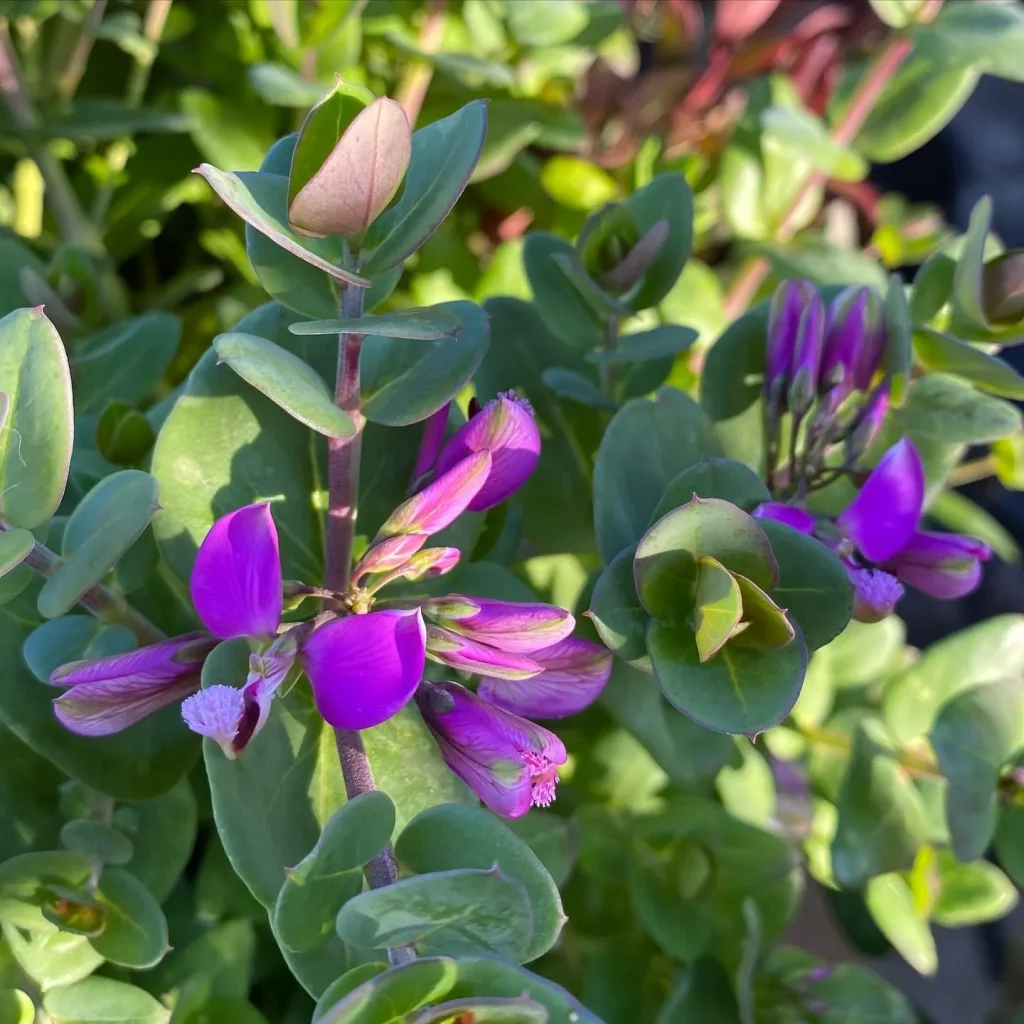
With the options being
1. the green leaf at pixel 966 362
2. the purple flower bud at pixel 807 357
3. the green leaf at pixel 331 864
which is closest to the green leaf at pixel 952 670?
the green leaf at pixel 966 362

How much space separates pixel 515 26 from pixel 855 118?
358mm

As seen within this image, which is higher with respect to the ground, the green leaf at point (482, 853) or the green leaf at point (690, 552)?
the green leaf at point (690, 552)

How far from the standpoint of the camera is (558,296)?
0.64 metres

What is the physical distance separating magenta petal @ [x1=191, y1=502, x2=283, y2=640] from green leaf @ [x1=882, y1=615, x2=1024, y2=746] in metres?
0.61

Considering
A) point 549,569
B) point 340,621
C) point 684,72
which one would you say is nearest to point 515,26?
point 684,72

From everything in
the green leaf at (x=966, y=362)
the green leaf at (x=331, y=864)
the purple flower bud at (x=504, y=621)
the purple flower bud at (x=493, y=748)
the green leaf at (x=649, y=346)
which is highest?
the green leaf at (x=966, y=362)

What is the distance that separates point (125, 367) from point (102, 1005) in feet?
1.28

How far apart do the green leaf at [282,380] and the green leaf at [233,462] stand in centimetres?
7

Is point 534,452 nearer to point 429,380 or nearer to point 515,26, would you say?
point 429,380

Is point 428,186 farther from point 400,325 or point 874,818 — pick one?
point 874,818

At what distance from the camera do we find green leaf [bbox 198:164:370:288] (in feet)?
1.18

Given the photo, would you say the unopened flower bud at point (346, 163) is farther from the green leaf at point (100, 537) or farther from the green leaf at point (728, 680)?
the green leaf at point (728, 680)

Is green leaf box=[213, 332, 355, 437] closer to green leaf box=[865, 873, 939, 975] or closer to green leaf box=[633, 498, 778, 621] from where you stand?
green leaf box=[633, 498, 778, 621]

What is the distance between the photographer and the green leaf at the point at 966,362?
587 millimetres
